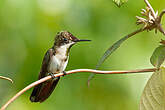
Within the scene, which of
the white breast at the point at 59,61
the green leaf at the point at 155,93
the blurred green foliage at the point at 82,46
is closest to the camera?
the green leaf at the point at 155,93

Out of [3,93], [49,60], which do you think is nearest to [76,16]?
[49,60]

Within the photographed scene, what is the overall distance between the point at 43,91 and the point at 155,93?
226 cm

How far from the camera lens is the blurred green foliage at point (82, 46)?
3639 millimetres

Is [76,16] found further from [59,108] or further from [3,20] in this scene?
[59,108]

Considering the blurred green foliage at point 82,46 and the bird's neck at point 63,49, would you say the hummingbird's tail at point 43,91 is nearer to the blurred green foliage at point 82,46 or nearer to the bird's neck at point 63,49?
the blurred green foliage at point 82,46

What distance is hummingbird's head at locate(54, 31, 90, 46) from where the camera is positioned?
3.49 meters

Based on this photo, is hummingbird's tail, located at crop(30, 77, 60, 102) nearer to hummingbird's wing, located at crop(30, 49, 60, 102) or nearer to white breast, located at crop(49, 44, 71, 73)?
hummingbird's wing, located at crop(30, 49, 60, 102)

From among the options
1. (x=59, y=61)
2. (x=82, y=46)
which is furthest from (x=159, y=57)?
(x=82, y=46)

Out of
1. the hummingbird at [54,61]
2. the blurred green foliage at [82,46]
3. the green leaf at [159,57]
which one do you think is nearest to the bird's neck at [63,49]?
the hummingbird at [54,61]

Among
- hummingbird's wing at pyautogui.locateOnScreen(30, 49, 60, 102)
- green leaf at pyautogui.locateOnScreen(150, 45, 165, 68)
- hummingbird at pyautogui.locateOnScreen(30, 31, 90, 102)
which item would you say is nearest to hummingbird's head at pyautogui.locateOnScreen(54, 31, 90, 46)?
hummingbird at pyautogui.locateOnScreen(30, 31, 90, 102)

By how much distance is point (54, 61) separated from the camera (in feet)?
11.4

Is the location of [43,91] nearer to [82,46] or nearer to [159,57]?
[82,46]

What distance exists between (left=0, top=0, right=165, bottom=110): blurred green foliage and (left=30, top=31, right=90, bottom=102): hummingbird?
0.33ft

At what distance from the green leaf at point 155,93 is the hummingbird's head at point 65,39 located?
2.09 metres
